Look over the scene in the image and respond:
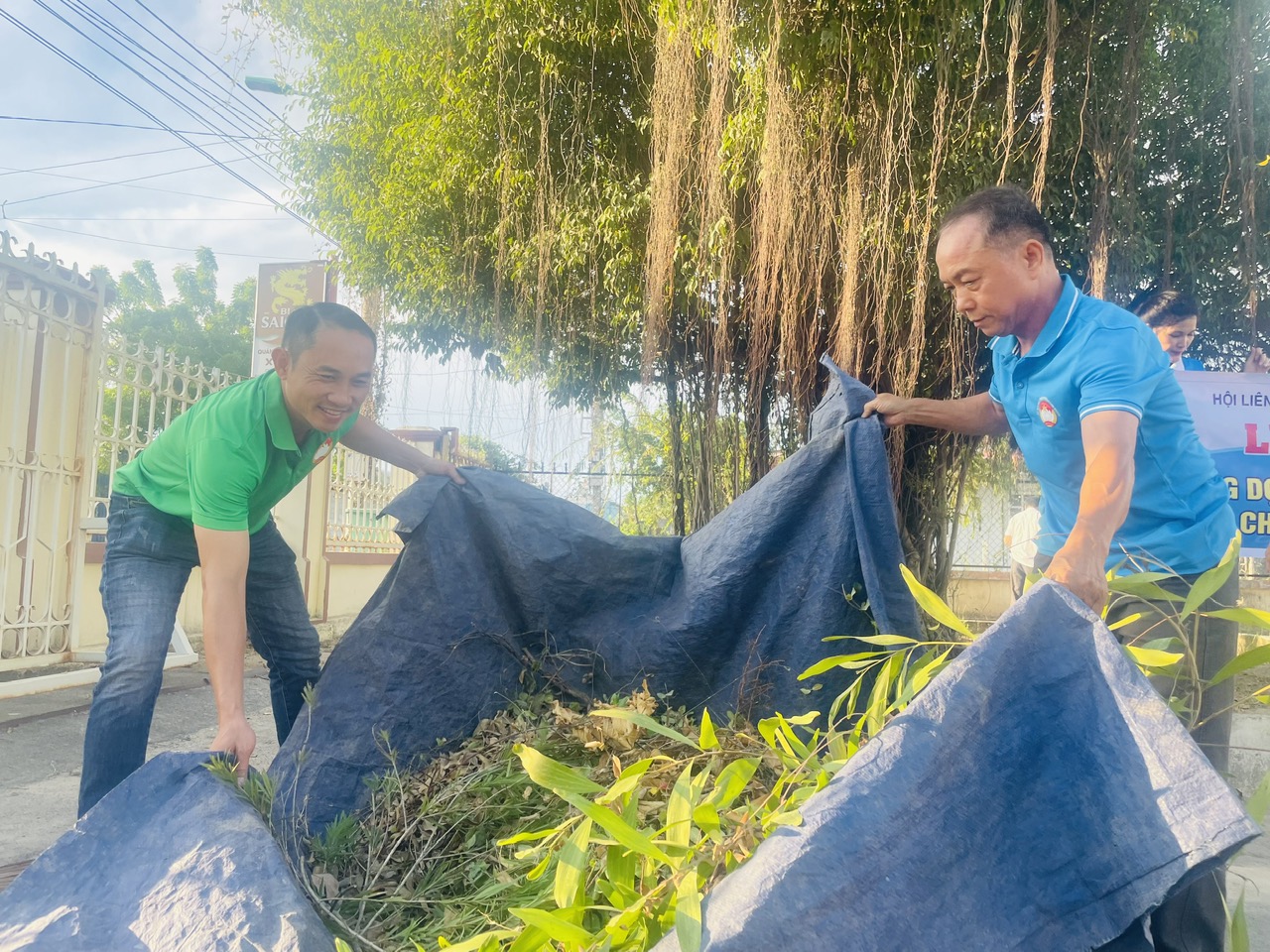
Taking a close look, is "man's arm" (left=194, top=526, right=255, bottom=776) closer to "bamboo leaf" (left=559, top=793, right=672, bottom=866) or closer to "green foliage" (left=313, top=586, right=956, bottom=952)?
"green foliage" (left=313, top=586, right=956, bottom=952)

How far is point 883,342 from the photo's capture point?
2834 millimetres

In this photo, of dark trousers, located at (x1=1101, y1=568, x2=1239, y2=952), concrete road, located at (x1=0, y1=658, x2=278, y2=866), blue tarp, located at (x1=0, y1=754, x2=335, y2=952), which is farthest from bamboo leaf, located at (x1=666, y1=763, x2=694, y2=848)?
concrete road, located at (x1=0, y1=658, x2=278, y2=866)

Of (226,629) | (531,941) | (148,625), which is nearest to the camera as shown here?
(531,941)

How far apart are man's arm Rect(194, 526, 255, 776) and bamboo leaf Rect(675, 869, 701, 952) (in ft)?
3.42

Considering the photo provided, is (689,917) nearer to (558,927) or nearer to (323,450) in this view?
(558,927)

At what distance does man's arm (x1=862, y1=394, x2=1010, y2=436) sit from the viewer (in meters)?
1.97

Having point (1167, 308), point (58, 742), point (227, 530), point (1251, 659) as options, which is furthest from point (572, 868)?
point (58, 742)

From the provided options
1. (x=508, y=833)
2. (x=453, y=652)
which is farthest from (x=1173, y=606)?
(x=453, y=652)

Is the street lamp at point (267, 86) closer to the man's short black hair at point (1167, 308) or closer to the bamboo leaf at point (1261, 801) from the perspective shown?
the man's short black hair at point (1167, 308)

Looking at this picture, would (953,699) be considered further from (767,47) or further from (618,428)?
(618,428)

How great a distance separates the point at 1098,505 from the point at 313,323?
169 cm

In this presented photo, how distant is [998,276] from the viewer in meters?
1.66

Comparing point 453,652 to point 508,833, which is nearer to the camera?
point 508,833

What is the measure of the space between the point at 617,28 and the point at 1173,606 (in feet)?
10.6
